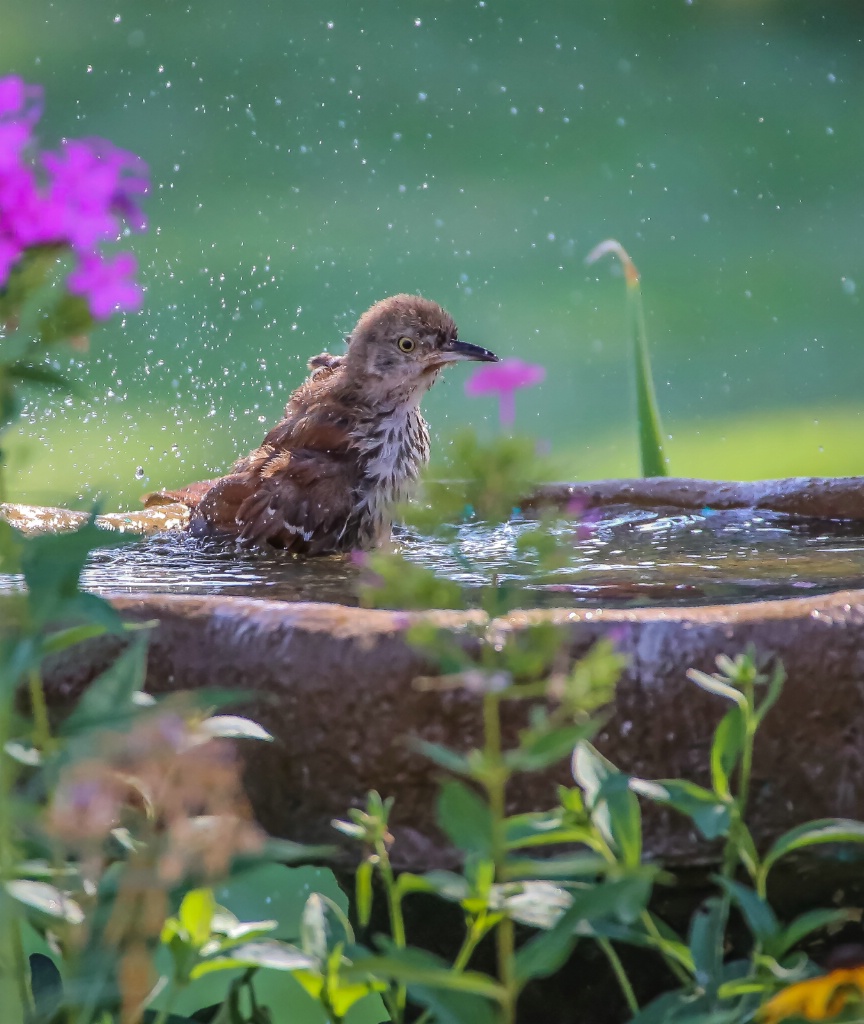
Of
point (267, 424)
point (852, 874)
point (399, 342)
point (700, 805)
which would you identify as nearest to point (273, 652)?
point (700, 805)

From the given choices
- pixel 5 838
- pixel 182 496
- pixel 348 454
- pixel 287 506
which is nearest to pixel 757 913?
pixel 5 838

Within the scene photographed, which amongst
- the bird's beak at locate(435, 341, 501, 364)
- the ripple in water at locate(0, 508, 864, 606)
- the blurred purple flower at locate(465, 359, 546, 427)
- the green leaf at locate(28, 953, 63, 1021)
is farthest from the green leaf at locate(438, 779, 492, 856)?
the bird's beak at locate(435, 341, 501, 364)

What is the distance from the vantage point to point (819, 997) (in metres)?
1.51

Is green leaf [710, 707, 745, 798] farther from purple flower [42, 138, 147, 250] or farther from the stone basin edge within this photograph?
purple flower [42, 138, 147, 250]

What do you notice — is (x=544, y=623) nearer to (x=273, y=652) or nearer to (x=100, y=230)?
(x=100, y=230)

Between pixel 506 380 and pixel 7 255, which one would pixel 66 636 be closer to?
pixel 7 255

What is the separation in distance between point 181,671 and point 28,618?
76cm

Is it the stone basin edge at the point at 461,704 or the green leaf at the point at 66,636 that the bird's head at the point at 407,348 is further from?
the green leaf at the point at 66,636

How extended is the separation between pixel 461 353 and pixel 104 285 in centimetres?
318

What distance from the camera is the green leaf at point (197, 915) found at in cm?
161

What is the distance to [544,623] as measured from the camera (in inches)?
53.8

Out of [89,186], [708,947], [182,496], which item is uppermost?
[89,186]

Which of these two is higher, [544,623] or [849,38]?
[849,38]

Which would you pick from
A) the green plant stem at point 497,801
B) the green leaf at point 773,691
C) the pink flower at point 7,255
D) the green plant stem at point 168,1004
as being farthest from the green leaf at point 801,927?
the pink flower at point 7,255
